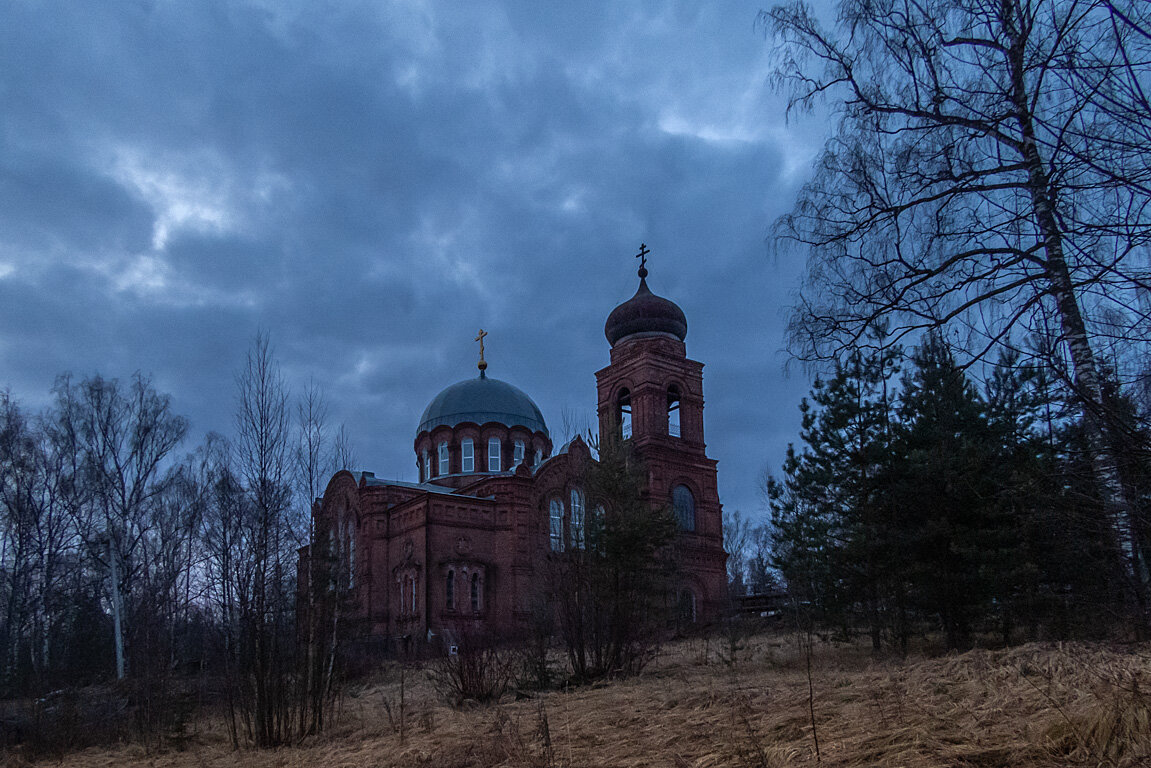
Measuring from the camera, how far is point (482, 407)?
130ft

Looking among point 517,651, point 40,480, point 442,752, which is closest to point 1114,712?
point 442,752

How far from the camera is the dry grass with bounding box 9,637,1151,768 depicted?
4.50 m

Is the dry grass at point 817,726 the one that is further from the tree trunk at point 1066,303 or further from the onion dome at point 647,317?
the onion dome at point 647,317

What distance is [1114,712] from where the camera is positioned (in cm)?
443

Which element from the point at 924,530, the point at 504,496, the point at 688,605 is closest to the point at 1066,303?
the point at 924,530

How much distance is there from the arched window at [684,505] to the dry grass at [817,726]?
27767 mm

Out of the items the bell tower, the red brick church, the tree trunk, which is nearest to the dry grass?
the tree trunk

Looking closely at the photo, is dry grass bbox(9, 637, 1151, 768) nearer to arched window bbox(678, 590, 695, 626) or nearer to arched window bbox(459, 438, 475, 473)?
arched window bbox(678, 590, 695, 626)

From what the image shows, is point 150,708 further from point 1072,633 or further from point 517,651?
point 1072,633

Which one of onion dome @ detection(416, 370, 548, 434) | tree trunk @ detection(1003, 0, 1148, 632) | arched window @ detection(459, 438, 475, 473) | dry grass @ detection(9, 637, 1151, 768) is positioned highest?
onion dome @ detection(416, 370, 548, 434)

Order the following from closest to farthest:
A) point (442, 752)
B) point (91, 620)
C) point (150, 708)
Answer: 1. point (442, 752)
2. point (150, 708)
3. point (91, 620)

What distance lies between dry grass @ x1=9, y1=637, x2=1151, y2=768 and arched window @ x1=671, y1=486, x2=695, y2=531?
27767mm

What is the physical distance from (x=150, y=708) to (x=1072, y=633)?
42.9 ft

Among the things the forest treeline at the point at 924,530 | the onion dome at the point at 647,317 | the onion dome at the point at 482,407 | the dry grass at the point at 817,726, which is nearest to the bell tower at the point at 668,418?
the onion dome at the point at 647,317
